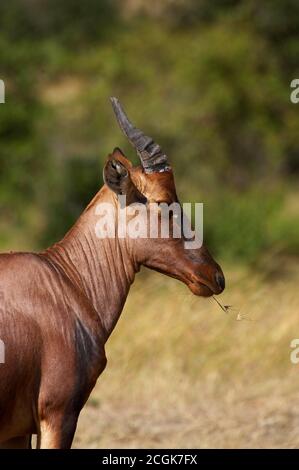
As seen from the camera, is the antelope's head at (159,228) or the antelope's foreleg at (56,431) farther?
the antelope's head at (159,228)

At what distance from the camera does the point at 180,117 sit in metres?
25.7

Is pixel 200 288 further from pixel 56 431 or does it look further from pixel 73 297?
pixel 56 431

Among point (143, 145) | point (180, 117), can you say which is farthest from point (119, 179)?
point (180, 117)

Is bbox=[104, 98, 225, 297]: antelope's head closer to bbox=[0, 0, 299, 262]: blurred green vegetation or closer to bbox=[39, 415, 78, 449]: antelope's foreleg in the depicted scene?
bbox=[39, 415, 78, 449]: antelope's foreleg

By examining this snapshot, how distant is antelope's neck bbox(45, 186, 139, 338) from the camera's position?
Answer: 19.7 feet

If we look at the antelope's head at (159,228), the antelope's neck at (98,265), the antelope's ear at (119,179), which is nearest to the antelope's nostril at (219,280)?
the antelope's head at (159,228)

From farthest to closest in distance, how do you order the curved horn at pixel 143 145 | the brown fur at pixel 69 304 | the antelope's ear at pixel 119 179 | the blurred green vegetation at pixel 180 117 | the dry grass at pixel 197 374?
the blurred green vegetation at pixel 180 117 → the dry grass at pixel 197 374 → the curved horn at pixel 143 145 → the antelope's ear at pixel 119 179 → the brown fur at pixel 69 304

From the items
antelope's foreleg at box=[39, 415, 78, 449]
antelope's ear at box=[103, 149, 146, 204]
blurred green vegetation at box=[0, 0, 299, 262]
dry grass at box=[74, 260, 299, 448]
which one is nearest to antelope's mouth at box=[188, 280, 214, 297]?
antelope's ear at box=[103, 149, 146, 204]

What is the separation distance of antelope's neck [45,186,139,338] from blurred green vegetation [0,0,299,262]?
1036cm

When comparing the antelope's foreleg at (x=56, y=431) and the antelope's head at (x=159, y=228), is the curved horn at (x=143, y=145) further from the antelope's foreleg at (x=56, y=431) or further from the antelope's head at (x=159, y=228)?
the antelope's foreleg at (x=56, y=431)

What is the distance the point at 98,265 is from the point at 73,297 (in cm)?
25

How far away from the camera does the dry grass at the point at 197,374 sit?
31.8 feet
